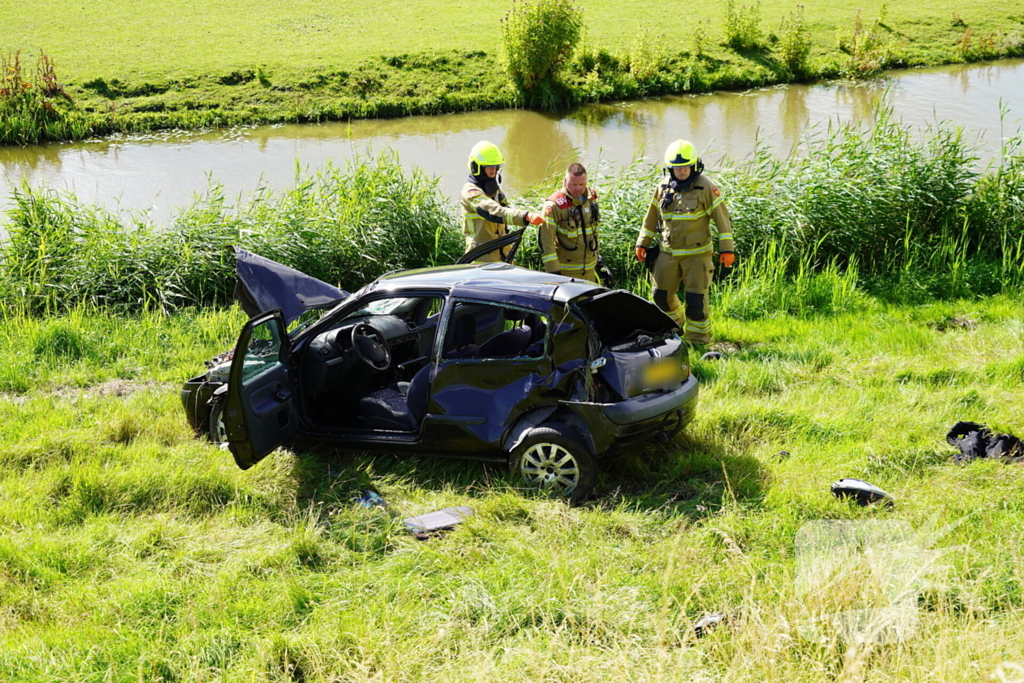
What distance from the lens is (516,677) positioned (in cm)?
392

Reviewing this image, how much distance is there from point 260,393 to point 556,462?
1.87 m

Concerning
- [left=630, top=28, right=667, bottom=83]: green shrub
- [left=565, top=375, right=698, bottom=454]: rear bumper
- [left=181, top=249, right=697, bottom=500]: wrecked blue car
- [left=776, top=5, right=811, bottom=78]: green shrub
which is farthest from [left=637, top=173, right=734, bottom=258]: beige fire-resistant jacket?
[left=776, top=5, right=811, bottom=78]: green shrub

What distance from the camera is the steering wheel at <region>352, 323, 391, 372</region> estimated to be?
243 inches

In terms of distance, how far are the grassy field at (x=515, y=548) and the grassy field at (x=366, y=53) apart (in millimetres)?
15923

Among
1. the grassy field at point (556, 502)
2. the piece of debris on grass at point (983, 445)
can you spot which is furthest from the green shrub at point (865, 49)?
the piece of debris on grass at point (983, 445)

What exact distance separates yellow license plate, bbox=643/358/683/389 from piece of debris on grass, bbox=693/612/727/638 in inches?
68.6

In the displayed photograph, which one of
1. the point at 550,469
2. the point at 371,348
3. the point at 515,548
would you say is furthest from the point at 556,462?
the point at 371,348

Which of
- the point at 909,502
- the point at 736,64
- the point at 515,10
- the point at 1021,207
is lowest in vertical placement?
the point at 909,502

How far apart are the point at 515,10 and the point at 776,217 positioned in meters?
14.6

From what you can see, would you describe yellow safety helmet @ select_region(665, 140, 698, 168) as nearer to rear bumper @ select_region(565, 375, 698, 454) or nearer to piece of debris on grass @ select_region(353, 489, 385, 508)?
rear bumper @ select_region(565, 375, 698, 454)

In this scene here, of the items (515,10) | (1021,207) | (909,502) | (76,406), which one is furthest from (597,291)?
(515,10)

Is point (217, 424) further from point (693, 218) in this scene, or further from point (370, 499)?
point (693, 218)

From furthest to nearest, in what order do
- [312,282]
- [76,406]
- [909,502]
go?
[76,406], [312,282], [909,502]

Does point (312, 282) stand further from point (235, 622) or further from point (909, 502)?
point (909, 502)
